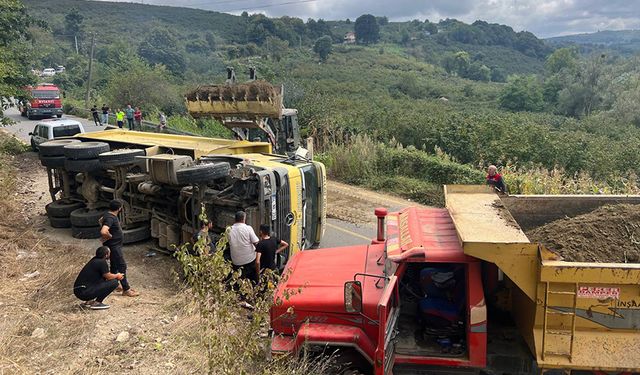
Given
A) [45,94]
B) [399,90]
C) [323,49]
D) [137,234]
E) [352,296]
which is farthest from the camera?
[323,49]

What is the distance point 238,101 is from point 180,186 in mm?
2734

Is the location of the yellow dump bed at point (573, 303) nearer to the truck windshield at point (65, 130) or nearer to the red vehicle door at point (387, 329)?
the red vehicle door at point (387, 329)

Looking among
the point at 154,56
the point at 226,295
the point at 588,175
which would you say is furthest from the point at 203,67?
the point at 226,295

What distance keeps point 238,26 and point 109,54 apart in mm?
52529

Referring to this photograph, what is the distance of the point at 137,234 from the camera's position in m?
9.93

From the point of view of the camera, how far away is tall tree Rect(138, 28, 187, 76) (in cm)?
6811

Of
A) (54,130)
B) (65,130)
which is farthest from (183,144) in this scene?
(65,130)

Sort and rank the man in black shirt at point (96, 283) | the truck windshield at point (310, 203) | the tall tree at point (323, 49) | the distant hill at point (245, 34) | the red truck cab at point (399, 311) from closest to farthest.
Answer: the red truck cab at point (399, 311) < the man in black shirt at point (96, 283) < the truck windshield at point (310, 203) < the tall tree at point (323, 49) < the distant hill at point (245, 34)

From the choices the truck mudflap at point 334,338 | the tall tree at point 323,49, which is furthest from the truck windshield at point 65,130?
the tall tree at point 323,49

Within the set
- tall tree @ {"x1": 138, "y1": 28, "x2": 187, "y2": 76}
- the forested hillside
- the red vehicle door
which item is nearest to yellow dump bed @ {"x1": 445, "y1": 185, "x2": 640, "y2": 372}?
the red vehicle door

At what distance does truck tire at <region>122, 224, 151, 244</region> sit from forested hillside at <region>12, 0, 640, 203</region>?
7.98m

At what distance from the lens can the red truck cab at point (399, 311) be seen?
455 centimetres

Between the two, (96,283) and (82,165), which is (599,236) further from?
(82,165)

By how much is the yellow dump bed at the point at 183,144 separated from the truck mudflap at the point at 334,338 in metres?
5.17
